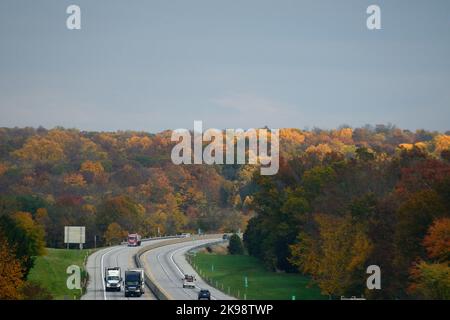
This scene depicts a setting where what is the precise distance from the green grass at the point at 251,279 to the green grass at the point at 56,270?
16.8m

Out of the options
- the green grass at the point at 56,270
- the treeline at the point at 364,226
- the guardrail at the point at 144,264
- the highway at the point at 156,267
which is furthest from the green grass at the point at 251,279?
the green grass at the point at 56,270

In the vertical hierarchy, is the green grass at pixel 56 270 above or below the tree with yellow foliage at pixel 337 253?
below

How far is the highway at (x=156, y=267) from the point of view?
313 feet

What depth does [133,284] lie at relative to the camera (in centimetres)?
9306

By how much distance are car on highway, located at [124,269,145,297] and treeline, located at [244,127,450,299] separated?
1931 cm

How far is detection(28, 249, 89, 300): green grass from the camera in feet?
342

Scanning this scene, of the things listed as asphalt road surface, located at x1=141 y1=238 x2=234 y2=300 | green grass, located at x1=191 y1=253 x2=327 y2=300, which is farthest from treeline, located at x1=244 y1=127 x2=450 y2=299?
asphalt road surface, located at x1=141 y1=238 x2=234 y2=300

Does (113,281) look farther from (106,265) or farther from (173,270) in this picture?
(106,265)

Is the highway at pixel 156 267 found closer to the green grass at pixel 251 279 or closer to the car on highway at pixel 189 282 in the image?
the car on highway at pixel 189 282

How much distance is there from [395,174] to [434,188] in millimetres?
25655

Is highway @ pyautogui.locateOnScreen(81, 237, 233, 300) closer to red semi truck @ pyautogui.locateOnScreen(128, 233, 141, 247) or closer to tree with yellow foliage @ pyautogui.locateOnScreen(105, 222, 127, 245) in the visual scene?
red semi truck @ pyautogui.locateOnScreen(128, 233, 141, 247)

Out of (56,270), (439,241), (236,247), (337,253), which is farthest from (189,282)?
(236,247)
